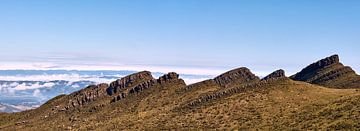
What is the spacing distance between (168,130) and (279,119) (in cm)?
2941

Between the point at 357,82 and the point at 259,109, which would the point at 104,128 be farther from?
the point at 357,82

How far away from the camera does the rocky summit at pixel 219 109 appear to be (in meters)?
110

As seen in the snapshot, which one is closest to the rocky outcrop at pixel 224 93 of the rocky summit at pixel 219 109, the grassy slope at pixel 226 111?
the rocky summit at pixel 219 109

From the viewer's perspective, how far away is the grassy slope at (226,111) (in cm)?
10994

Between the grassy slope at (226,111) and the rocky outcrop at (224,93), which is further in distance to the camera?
the rocky outcrop at (224,93)

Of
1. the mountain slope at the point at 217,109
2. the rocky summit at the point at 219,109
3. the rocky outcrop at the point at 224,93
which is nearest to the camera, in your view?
the rocky summit at the point at 219,109

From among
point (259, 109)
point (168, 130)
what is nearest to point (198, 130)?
point (168, 130)

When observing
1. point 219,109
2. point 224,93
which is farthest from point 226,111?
point 224,93

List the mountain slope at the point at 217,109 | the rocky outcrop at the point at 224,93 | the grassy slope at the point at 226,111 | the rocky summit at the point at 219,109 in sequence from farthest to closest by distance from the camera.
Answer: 1. the rocky outcrop at the point at 224,93
2. the mountain slope at the point at 217,109
3. the rocky summit at the point at 219,109
4. the grassy slope at the point at 226,111

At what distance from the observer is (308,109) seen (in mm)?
121375

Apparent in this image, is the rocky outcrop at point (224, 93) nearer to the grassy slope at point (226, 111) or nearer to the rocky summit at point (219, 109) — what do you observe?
the rocky summit at point (219, 109)

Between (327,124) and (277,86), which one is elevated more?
(277,86)

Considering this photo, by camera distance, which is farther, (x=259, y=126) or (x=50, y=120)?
(x=50, y=120)

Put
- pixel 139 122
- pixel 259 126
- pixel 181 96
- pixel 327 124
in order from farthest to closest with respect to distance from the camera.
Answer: pixel 181 96 < pixel 139 122 < pixel 259 126 < pixel 327 124
